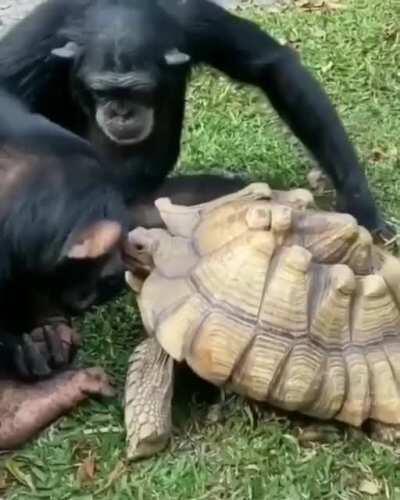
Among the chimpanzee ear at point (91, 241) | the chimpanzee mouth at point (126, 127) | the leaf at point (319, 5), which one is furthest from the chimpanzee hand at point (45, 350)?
the leaf at point (319, 5)

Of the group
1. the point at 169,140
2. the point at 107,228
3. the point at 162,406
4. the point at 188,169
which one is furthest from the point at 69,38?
the point at 162,406

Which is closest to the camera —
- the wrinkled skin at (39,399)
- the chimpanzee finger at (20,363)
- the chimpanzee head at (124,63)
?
the wrinkled skin at (39,399)

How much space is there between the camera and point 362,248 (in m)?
3.14

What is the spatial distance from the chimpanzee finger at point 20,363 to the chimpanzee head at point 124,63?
2.67ft

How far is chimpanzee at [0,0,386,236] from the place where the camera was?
3.76m

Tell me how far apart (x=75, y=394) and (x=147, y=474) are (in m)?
0.33

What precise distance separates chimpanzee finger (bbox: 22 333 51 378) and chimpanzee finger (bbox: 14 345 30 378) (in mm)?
11

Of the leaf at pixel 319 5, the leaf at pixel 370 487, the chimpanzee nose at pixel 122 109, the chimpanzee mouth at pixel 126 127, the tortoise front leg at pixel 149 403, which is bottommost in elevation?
the leaf at pixel 319 5

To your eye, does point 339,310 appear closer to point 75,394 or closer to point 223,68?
point 75,394

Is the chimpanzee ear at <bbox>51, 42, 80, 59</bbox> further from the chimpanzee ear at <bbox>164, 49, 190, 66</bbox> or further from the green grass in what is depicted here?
the green grass

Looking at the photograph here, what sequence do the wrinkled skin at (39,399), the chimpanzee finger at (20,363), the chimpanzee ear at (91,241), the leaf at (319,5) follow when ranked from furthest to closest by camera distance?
1. the leaf at (319,5)
2. the chimpanzee finger at (20,363)
3. the wrinkled skin at (39,399)
4. the chimpanzee ear at (91,241)

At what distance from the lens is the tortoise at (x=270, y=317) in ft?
9.72

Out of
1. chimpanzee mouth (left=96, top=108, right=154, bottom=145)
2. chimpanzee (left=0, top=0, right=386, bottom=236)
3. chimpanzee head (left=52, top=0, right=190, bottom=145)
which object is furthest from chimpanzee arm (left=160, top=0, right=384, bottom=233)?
chimpanzee mouth (left=96, top=108, right=154, bottom=145)

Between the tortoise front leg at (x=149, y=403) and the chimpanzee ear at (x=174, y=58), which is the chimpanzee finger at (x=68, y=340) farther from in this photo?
the chimpanzee ear at (x=174, y=58)
